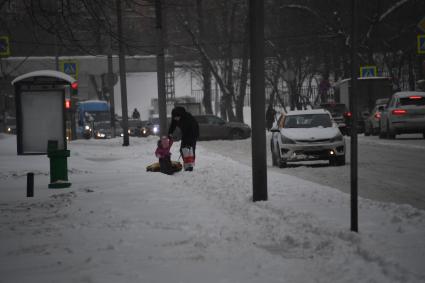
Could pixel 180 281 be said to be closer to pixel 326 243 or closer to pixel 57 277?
pixel 57 277

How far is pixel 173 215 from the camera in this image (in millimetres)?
10086

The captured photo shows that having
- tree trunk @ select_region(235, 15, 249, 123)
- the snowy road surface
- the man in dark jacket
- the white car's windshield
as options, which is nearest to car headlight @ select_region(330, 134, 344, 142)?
the snowy road surface

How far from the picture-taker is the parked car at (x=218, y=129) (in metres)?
39.3

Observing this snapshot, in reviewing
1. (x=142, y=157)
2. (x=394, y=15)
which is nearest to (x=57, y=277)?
(x=142, y=157)

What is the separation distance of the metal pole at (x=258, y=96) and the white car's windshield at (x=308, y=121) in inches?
361

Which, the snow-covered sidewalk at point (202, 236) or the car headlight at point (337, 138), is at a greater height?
the car headlight at point (337, 138)

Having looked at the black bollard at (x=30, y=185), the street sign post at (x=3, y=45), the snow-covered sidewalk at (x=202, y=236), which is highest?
the street sign post at (x=3, y=45)

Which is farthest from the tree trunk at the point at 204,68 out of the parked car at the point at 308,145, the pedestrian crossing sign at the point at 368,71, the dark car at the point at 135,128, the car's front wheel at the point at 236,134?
the parked car at the point at 308,145

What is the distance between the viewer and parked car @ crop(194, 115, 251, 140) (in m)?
39.3

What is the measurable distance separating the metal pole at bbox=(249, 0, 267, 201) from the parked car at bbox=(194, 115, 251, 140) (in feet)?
90.6

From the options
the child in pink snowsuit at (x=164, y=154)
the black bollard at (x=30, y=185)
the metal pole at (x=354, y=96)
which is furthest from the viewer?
the child in pink snowsuit at (x=164, y=154)

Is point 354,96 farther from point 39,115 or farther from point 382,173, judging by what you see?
point 39,115

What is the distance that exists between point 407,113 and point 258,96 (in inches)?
753

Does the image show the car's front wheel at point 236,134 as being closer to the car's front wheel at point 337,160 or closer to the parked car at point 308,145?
the parked car at point 308,145
